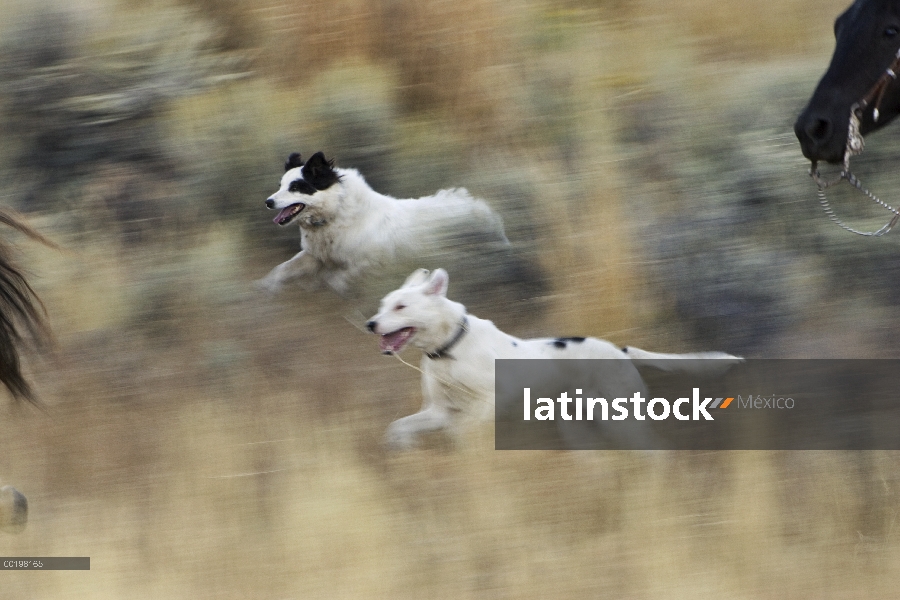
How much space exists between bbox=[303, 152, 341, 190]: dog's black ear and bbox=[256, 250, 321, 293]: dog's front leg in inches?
14.6

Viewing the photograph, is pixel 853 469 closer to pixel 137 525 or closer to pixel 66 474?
pixel 137 525

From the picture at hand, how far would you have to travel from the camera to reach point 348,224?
562 cm

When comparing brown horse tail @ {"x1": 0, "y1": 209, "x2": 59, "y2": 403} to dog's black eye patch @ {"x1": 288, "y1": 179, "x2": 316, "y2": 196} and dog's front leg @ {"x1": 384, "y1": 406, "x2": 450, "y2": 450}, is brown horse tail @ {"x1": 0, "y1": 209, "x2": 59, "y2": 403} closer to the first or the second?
dog's black eye patch @ {"x1": 288, "y1": 179, "x2": 316, "y2": 196}

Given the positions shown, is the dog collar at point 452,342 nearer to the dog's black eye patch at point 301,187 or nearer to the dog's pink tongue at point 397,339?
the dog's pink tongue at point 397,339

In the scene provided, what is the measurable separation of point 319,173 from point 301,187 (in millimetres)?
107

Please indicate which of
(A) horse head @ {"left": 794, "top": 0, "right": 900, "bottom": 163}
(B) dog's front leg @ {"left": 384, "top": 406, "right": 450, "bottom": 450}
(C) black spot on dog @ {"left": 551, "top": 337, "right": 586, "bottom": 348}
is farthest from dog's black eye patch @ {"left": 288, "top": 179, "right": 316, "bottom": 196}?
(A) horse head @ {"left": 794, "top": 0, "right": 900, "bottom": 163}

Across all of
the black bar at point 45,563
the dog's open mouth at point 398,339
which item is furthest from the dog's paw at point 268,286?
the black bar at point 45,563

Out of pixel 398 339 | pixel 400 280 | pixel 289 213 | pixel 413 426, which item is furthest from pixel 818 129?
pixel 289 213

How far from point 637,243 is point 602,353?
3.75 ft

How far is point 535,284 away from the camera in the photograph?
5738 mm

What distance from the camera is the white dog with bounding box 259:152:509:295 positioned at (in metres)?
5.54

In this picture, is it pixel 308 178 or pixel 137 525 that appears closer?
pixel 137 525

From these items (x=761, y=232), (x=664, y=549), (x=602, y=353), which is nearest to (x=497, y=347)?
(x=602, y=353)

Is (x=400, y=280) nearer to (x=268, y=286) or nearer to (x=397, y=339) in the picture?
(x=268, y=286)
